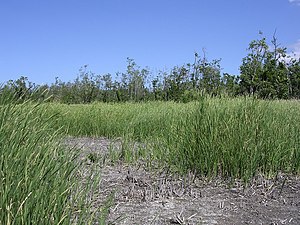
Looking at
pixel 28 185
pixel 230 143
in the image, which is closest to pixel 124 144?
pixel 230 143

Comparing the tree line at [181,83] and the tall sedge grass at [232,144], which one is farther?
the tree line at [181,83]

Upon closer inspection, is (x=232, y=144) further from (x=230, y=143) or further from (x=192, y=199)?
(x=192, y=199)

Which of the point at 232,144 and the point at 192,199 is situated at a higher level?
the point at 232,144

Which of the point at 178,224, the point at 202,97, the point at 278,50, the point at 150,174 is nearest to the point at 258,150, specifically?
the point at 202,97

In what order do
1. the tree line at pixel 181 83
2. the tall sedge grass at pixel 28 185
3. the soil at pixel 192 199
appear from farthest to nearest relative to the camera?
1. the tree line at pixel 181 83
2. the soil at pixel 192 199
3. the tall sedge grass at pixel 28 185

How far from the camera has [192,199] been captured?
124 inches

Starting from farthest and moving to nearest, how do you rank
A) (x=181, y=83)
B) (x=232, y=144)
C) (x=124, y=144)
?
1. (x=181, y=83)
2. (x=124, y=144)
3. (x=232, y=144)

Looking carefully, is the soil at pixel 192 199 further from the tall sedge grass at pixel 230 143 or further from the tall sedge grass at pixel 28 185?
the tall sedge grass at pixel 28 185

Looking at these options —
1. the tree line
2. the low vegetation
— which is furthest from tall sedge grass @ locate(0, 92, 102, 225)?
the tree line

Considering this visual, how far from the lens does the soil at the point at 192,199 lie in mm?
2691

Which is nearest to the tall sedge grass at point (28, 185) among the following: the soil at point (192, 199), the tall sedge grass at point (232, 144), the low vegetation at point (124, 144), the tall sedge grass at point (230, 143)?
the low vegetation at point (124, 144)

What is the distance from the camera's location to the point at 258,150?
3.61 metres

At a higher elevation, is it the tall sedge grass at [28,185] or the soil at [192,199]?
the tall sedge grass at [28,185]

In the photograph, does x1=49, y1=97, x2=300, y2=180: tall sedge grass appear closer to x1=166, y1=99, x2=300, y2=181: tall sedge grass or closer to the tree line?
x1=166, y1=99, x2=300, y2=181: tall sedge grass
